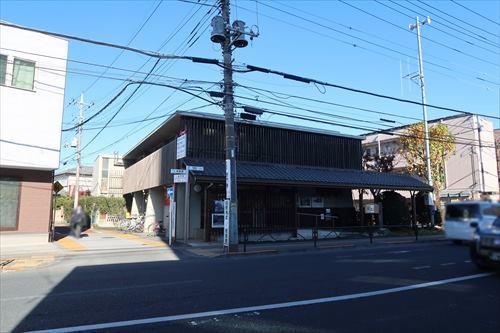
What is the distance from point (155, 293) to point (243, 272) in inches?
155

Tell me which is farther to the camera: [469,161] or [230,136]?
[469,161]

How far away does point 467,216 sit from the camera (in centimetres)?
329

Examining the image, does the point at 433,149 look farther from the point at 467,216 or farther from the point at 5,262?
the point at 467,216

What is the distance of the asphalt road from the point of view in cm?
742

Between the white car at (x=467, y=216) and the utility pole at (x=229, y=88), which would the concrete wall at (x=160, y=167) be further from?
the white car at (x=467, y=216)

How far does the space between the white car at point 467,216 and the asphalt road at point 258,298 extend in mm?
1367

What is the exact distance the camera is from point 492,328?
688cm

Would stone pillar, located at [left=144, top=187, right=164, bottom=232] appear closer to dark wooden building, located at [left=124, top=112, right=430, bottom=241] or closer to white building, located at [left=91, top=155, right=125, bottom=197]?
dark wooden building, located at [left=124, top=112, right=430, bottom=241]

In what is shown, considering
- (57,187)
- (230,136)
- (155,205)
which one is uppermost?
(230,136)

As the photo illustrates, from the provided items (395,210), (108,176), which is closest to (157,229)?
(395,210)

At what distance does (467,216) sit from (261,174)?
22.4 metres

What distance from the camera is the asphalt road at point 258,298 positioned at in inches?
Answer: 292

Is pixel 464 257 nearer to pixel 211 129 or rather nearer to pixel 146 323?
pixel 146 323

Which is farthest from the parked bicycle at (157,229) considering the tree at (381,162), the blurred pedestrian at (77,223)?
the blurred pedestrian at (77,223)
